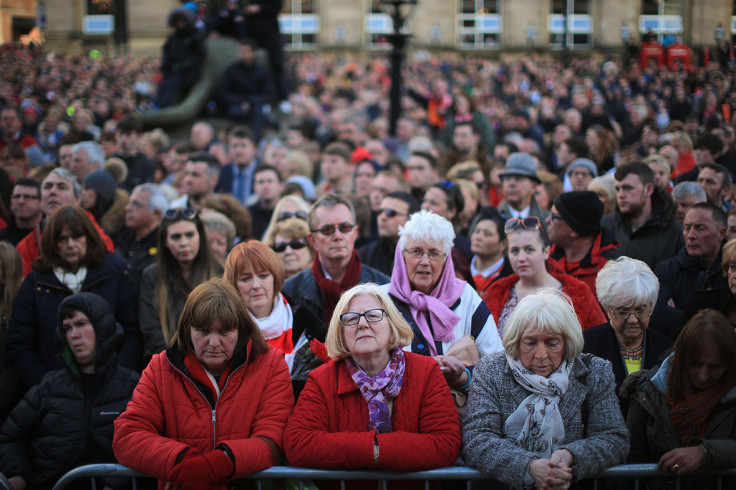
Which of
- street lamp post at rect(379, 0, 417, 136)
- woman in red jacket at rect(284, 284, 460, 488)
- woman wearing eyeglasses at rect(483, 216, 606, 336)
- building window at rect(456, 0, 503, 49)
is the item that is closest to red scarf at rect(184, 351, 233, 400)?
woman in red jacket at rect(284, 284, 460, 488)

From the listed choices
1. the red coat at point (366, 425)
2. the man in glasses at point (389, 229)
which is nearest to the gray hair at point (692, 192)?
the man in glasses at point (389, 229)

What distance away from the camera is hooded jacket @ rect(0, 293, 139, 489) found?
152 inches

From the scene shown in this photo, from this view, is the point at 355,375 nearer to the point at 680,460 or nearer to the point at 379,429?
the point at 379,429

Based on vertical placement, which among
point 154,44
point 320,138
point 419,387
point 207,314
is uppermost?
point 154,44

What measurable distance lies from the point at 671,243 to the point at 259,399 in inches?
137

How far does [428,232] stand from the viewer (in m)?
4.00

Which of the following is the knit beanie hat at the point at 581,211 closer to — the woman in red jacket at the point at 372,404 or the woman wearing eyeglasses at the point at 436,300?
the woman wearing eyeglasses at the point at 436,300

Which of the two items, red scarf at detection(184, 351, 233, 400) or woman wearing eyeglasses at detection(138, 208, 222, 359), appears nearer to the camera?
red scarf at detection(184, 351, 233, 400)

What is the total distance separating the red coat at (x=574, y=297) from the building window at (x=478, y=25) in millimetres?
41004

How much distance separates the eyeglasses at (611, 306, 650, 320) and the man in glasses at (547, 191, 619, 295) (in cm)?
94

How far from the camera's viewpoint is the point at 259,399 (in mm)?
3354

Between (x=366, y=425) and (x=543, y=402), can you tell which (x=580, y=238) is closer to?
(x=543, y=402)

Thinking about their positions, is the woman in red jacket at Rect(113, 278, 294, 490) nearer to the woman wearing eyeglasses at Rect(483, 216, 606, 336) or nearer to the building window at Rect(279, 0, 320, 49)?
the woman wearing eyeglasses at Rect(483, 216, 606, 336)

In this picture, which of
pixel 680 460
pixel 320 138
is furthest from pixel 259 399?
pixel 320 138
